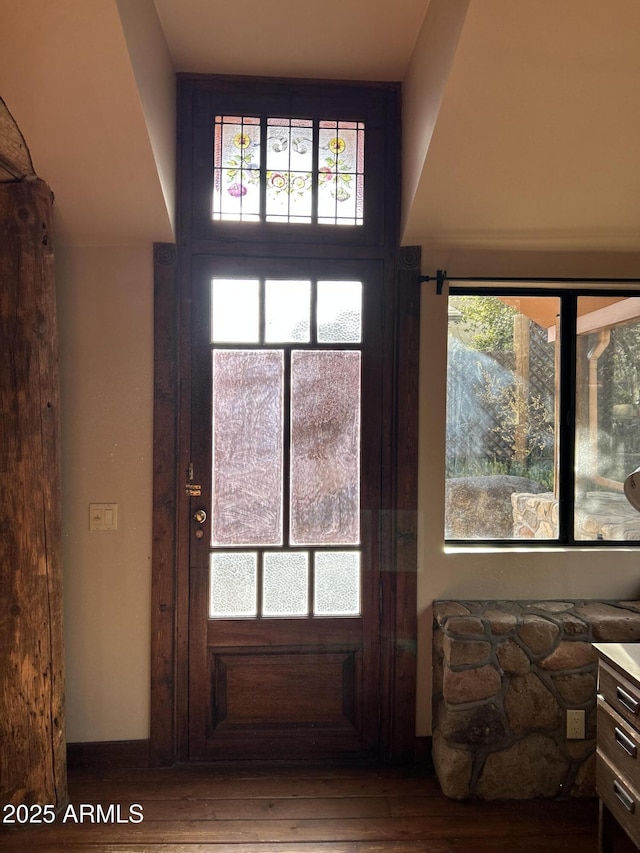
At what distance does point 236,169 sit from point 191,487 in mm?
1394

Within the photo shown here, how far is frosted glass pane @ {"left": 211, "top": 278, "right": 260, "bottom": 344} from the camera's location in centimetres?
236

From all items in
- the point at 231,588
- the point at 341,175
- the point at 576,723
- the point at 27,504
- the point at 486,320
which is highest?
the point at 341,175

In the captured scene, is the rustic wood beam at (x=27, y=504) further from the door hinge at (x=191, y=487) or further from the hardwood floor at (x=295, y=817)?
the door hinge at (x=191, y=487)

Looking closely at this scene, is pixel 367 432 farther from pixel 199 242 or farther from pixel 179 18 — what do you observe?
pixel 179 18

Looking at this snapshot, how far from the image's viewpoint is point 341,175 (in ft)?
7.83

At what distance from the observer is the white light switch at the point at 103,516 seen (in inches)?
90.4

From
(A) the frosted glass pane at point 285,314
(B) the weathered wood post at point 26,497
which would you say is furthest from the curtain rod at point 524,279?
(B) the weathered wood post at point 26,497

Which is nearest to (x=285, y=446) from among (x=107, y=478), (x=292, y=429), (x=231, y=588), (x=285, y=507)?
(x=292, y=429)

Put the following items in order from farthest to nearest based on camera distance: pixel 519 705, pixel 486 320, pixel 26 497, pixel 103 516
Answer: pixel 486 320, pixel 103 516, pixel 519 705, pixel 26 497

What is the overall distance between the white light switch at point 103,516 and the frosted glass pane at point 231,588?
0.45 m

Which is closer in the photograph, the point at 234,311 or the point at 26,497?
the point at 26,497

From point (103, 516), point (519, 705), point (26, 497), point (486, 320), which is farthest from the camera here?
point (486, 320)

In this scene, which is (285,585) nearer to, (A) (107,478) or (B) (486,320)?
(A) (107,478)

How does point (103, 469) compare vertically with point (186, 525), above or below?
above
